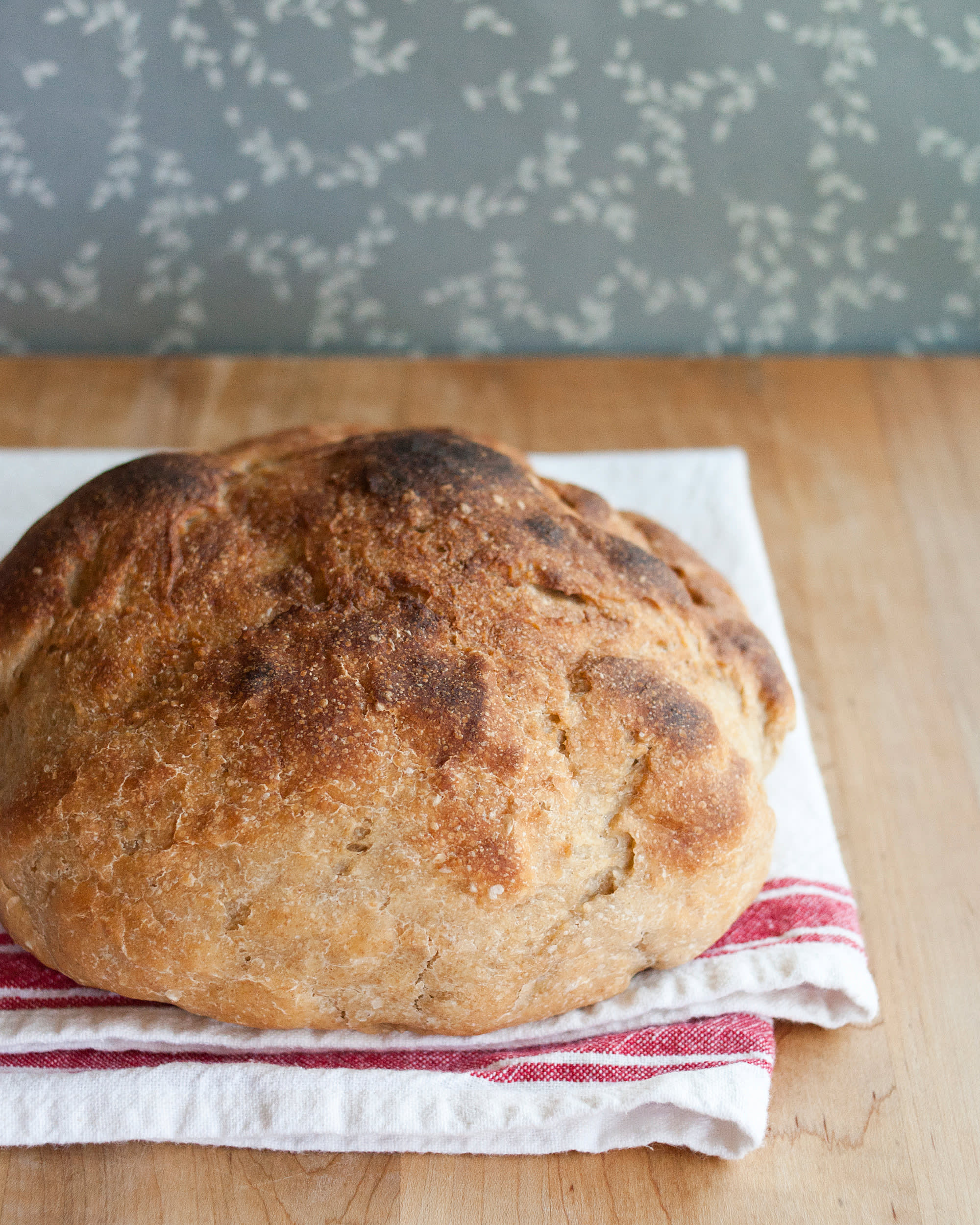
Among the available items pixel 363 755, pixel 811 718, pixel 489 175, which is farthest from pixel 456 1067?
pixel 489 175

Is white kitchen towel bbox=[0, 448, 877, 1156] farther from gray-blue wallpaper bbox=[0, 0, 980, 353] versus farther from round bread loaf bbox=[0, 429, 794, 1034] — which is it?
gray-blue wallpaper bbox=[0, 0, 980, 353]

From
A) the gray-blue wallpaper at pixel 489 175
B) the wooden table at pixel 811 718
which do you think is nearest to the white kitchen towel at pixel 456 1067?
the wooden table at pixel 811 718

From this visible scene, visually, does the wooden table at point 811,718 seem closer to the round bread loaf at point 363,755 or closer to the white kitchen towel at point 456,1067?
the white kitchen towel at point 456,1067

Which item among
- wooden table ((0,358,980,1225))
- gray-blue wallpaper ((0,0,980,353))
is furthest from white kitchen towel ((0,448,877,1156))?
gray-blue wallpaper ((0,0,980,353))

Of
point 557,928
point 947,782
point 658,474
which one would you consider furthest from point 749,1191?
point 658,474

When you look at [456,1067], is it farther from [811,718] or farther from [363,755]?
[811,718]

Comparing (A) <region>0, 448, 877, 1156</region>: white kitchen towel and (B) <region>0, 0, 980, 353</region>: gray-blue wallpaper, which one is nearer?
(A) <region>0, 448, 877, 1156</region>: white kitchen towel
